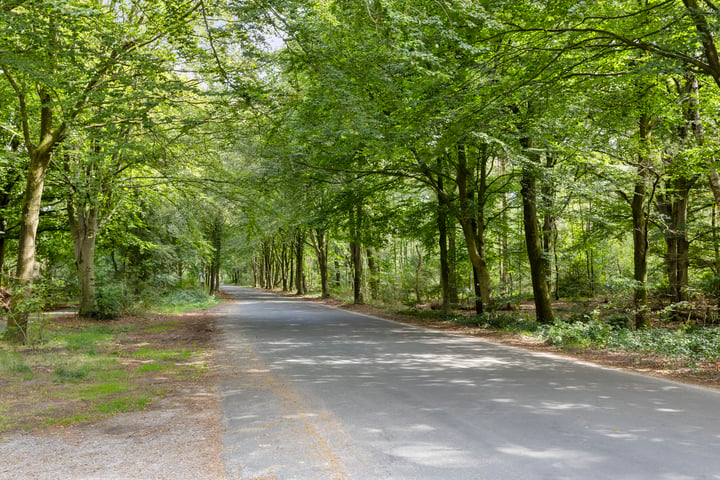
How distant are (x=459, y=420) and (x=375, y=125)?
28.6ft

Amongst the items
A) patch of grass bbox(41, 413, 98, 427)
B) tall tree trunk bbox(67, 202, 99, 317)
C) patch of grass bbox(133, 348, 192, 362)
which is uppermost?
tall tree trunk bbox(67, 202, 99, 317)

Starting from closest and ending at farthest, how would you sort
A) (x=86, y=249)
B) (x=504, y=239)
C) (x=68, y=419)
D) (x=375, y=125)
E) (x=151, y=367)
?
(x=68, y=419) → (x=151, y=367) → (x=375, y=125) → (x=86, y=249) → (x=504, y=239)

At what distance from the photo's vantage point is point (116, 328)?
16422 mm

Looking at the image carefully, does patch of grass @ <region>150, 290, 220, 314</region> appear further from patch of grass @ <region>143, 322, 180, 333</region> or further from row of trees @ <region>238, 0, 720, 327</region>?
row of trees @ <region>238, 0, 720, 327</region>

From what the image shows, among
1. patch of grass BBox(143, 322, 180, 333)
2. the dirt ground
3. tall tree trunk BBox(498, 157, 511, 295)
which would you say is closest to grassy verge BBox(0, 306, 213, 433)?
the dirt ground

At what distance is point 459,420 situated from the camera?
570 centimetres

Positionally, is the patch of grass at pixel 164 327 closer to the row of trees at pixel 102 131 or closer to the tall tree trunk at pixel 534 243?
the row of trees at pixel 102 131

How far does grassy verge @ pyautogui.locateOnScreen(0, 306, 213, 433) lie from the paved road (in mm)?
1242

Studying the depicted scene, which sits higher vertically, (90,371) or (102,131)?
(102,131)

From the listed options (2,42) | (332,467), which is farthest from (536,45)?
(2,42)

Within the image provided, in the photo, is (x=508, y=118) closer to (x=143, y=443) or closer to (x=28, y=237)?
(x=143, y=443)

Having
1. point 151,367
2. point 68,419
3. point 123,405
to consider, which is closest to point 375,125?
point 151,367

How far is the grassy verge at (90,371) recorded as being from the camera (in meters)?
6.40

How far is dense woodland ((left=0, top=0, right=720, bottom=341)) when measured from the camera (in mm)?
9406
